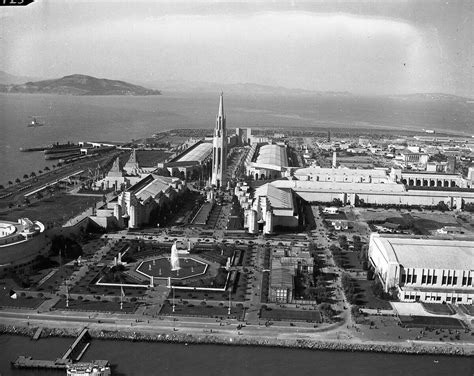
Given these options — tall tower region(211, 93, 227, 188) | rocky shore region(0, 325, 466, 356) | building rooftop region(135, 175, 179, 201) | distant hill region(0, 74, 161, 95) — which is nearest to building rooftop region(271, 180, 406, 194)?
tall tower region(211, 93, 227, 188)

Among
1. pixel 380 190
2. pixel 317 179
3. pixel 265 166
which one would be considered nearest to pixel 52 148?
pixel 265 166

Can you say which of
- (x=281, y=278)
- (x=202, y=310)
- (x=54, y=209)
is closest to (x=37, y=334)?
(x=202, y=310)

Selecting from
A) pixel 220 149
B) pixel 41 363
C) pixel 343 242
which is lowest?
pixel 41 363

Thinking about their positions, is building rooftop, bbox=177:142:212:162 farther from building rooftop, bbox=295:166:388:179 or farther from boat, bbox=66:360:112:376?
boat, bbox=66:360:112:376

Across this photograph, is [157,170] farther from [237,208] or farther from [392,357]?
[392,357]

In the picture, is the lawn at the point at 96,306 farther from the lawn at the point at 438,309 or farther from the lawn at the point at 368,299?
the lawn at the point at 438,309

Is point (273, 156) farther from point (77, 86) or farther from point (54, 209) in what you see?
point (77, 86)
